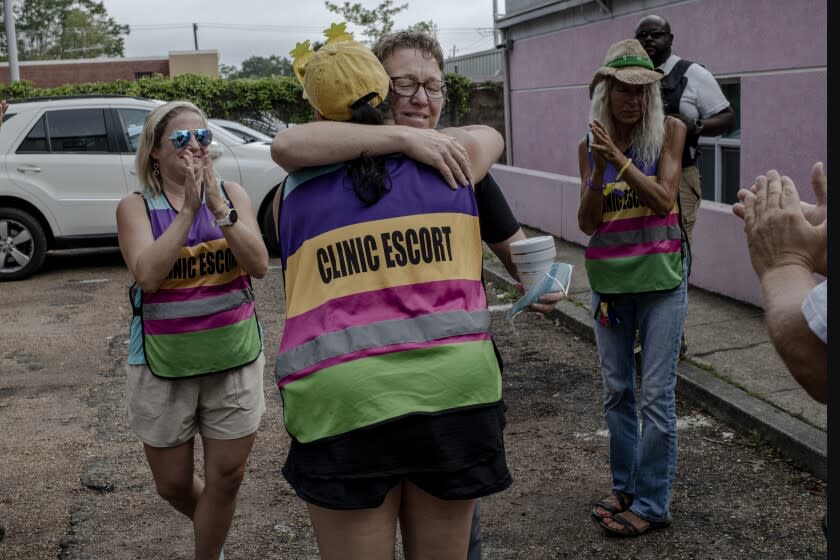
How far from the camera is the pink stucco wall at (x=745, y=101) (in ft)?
26.9

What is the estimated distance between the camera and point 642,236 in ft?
13.9

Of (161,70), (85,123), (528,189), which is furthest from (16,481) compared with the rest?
(161,70)

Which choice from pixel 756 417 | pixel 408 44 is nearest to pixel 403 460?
pixel 408 44

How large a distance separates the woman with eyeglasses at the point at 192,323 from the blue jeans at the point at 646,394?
5.21ft

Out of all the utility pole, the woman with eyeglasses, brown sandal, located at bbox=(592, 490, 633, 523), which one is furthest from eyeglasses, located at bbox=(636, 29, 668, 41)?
the utility pole

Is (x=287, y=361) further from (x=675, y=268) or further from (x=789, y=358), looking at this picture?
(x=675, y=268)

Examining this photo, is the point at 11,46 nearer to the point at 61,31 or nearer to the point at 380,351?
the point at 380,351

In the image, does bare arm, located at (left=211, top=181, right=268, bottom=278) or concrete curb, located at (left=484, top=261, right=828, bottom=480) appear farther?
concrete curb, located at (left=484, top=261, right=828, bottom=480)

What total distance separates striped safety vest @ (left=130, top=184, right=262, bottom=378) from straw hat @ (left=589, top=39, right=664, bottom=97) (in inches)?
71.2

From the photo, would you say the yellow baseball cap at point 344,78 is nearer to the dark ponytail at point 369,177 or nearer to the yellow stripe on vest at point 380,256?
the dark ponytail at point 369,177

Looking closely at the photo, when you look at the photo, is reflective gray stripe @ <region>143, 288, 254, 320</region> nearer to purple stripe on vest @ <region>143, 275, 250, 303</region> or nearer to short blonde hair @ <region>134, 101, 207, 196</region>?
purple stripe on vest @ <region>143, 275, 250, 303</region>

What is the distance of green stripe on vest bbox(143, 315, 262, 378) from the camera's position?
3576 mm

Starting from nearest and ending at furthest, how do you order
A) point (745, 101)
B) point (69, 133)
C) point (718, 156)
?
point (745, 101) < point (718, 156) < point (69, 133)

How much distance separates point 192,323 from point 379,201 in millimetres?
1592
